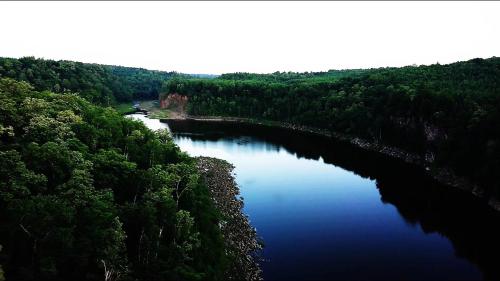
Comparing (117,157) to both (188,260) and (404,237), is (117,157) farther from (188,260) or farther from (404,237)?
(404,237)

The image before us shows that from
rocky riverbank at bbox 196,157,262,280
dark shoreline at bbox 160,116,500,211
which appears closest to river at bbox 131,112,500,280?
rocky riverbank at bbox 196,157,262,280

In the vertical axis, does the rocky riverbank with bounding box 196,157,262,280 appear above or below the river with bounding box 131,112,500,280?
above

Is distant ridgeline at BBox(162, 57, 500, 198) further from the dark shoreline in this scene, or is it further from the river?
the river

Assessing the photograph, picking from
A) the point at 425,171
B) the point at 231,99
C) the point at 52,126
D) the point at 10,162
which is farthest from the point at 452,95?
the point at 231,99

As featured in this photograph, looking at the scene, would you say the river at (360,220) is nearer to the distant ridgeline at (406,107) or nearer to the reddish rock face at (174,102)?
the distant ridgeline at (406,107)

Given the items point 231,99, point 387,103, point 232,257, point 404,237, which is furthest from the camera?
point 231,99
